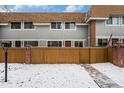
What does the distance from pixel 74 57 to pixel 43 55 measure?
2.74 metres

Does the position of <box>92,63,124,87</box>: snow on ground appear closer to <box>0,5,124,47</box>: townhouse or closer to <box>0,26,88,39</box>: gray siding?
<box>0,5,124,47</box>: townhouse

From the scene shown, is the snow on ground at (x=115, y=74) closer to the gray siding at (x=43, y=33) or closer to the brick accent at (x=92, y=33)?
the brick accent at (x=92, y=33)

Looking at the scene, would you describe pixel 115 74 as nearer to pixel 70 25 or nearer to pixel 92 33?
pixel 92 33

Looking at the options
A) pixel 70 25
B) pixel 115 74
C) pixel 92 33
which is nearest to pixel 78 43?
pixel 70 25

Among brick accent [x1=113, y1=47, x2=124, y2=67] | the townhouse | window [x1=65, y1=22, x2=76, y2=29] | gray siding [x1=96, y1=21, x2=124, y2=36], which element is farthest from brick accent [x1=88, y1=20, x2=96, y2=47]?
brick accent [x1=113, y1=47, x2=124, y2=67]

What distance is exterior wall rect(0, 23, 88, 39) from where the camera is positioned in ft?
99.0

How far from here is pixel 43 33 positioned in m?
30.4

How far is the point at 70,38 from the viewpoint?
30125mm

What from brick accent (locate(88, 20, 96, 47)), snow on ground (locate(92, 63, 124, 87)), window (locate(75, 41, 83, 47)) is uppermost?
brick accent (locate(88, 20, 96, 47))

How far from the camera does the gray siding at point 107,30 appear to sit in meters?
27.0

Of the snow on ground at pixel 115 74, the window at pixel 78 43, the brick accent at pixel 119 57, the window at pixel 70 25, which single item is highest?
the window at pixel 70 25

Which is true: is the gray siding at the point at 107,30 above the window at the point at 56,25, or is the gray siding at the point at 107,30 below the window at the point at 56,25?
below

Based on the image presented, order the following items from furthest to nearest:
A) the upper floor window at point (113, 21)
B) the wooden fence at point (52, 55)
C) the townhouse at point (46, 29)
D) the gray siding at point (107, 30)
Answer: the townhouse at point (46, 29)
the gray siding at point (107, 30)
the upper floor window at point (113, 21)
the wooden fence at point (52, 55)

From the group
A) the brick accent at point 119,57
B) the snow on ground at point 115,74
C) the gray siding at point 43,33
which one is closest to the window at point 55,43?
the gray siding at point 43,33
